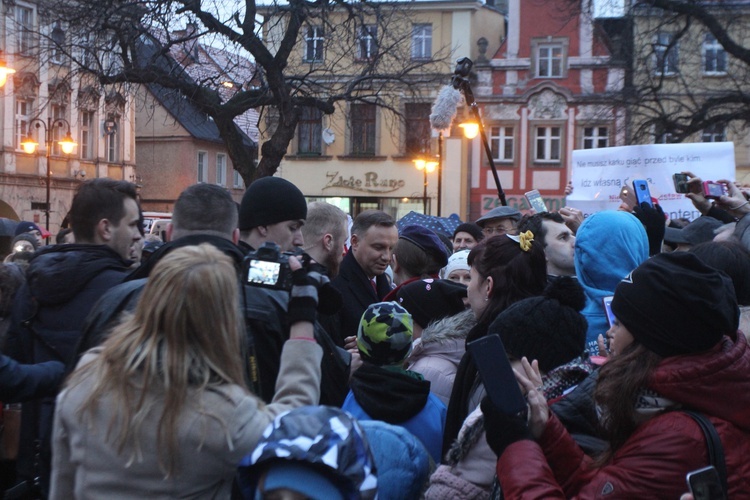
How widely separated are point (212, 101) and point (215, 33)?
1.02 m

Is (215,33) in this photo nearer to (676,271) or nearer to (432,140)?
(676,271)

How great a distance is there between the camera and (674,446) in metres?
2.14

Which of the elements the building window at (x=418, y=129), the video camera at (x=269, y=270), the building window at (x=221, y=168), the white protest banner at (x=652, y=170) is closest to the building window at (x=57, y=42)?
the white protest banner at (x=652, y=170)

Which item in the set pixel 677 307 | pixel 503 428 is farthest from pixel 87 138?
pixel 677 307

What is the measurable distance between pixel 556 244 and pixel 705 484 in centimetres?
324

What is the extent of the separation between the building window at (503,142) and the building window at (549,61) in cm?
287

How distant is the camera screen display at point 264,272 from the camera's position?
2.60 metres

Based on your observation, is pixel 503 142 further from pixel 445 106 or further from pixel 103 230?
pixel 103 230

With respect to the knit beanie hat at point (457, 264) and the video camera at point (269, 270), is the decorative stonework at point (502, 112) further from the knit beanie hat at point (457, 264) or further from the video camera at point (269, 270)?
the video camera at point (269, 270)

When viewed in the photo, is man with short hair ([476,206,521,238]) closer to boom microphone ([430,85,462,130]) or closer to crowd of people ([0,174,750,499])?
crowd of people ([0,174,750,499])

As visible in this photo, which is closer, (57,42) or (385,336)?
(385,336)

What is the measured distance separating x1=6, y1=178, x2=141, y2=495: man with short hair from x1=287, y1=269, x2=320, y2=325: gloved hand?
5.03 ft

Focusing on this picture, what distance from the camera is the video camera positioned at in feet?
8.53

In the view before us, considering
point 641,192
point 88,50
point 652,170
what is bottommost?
point 641,192
